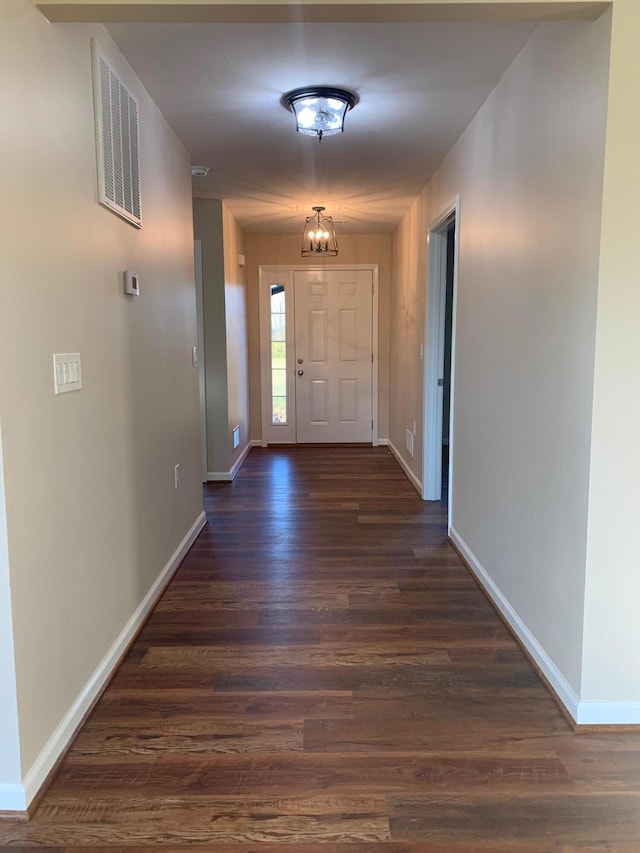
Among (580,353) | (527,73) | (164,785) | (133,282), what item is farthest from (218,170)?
(164,785)

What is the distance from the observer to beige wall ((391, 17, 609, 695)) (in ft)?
5.83

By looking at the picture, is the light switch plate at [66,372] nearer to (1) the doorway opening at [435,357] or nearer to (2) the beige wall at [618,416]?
(2) the beige wall at [618,416]

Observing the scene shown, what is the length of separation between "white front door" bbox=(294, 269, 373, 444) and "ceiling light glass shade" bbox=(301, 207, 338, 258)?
0.91ft

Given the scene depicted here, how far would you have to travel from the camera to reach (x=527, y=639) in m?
2.26

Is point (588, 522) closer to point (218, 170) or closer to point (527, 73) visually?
point (527, 73)

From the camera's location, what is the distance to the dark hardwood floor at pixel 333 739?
57.8 inches

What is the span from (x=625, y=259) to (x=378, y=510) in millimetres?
2775

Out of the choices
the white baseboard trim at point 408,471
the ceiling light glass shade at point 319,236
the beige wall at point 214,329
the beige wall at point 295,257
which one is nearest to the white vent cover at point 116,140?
the beige wall at point 214,329

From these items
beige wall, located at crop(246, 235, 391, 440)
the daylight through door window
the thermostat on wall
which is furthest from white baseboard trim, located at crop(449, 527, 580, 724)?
beige wall, located at crop(246, 235, 391, 440)

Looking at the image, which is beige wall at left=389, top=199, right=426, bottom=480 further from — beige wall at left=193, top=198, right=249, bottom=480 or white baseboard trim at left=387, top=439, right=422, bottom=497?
beige wall at left=193, top=198, right=249, bottom=480

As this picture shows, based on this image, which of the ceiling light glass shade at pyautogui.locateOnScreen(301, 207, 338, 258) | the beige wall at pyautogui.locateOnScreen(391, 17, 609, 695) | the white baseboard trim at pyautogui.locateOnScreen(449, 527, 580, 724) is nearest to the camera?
the beige wall at pyautogui.locateOnScreen(391, 17, 609, 695)

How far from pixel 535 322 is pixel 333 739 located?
5.22 feet

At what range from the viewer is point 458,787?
160 cm

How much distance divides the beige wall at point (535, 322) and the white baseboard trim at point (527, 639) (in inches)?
1.0
